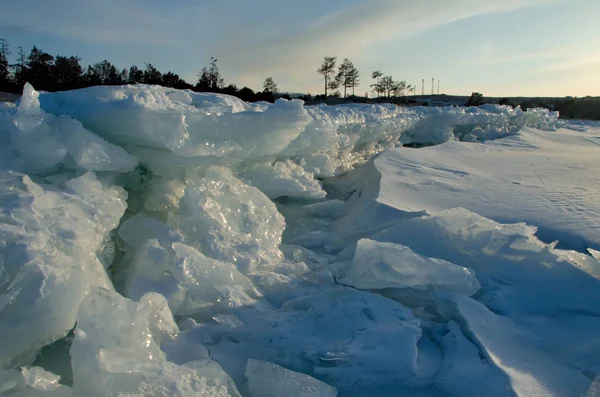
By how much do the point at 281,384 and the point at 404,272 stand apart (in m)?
1.03

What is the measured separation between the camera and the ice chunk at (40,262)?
63.1 inches

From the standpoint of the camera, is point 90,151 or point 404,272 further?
point 90,151

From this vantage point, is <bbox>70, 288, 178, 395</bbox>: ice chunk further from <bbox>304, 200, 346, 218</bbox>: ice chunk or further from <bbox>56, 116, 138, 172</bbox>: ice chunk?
<bbox>304, 200, 346, 218</bbox>: ice chunk

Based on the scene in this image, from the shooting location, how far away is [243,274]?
2613 millimetres

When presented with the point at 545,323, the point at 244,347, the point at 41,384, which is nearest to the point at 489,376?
the point at 545,323

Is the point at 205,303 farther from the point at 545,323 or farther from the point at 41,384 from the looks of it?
the point at 545,323

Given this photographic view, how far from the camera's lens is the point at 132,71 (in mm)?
22812

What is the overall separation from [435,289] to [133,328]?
1535 mm

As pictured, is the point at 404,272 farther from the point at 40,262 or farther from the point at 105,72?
the point at 105,72

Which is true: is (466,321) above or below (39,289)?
below

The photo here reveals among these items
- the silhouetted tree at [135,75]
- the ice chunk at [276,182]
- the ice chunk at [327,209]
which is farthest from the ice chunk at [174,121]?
the silhouetted tree at [135,75]

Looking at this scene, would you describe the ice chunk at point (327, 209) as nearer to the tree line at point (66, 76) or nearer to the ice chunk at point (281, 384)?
the ice chunk at point (281, 384)

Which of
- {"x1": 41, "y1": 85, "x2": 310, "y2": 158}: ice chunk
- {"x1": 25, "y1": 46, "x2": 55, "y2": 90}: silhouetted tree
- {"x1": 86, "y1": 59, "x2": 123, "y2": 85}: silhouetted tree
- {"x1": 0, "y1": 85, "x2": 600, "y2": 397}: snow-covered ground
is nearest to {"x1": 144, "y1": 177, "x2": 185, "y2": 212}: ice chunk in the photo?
{"x1": 0, "y1": 85, "x2": 600, "y2": 397}: snow-covered ground

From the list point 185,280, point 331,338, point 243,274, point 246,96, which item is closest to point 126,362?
point 185,280
